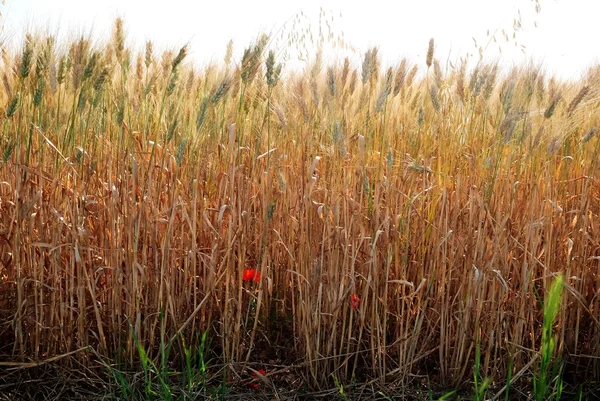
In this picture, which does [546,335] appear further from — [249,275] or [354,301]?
[249,275]

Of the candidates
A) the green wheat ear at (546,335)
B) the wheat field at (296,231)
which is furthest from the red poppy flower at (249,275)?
the green wheat ear at (546,335)

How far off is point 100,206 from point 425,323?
1097 mm

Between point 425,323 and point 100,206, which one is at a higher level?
point 100,206

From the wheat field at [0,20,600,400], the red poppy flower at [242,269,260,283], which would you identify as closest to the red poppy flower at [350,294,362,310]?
the wheat field at [0,20,600,400]

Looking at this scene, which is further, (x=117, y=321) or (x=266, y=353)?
(x=266, y=353)

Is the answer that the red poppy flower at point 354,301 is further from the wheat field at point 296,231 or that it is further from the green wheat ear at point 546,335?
the green wheat ear at point 546,335

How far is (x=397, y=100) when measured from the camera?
8.29 feet

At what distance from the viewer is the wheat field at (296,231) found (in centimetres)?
215

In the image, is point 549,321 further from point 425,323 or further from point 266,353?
point 266,353

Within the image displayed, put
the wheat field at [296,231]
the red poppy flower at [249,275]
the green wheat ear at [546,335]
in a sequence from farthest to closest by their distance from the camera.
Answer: the red poppy flower at [249,275]
the wheat field at [296,231]
the green wheat ear at [546,335]

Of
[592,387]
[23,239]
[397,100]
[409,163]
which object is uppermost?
[397,100]

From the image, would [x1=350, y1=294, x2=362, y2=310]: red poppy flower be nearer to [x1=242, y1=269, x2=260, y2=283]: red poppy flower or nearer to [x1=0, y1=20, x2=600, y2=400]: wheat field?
[x1=0, y1=20, x2=600, y2=400]: wheat field

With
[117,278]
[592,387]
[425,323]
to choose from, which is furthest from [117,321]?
[592,387]

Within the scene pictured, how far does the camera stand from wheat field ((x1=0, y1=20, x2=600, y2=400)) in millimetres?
2150
